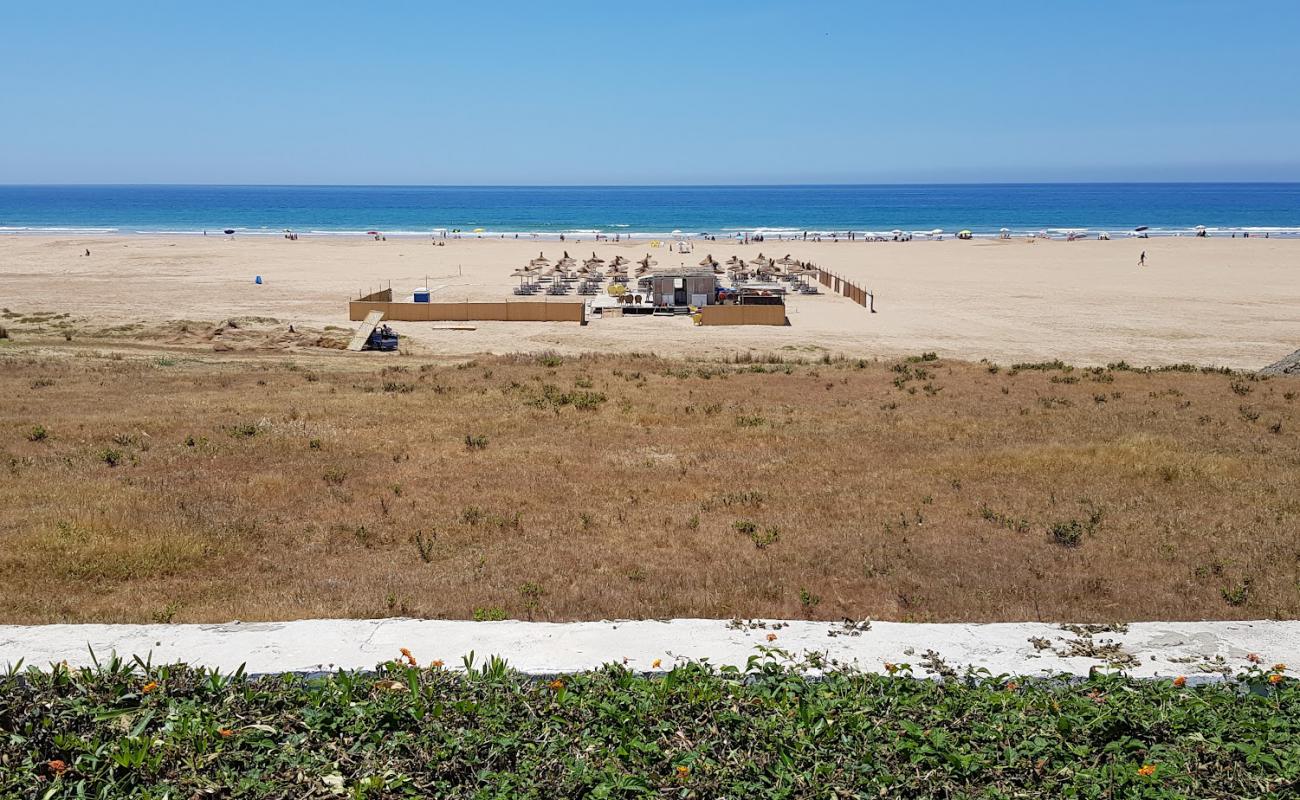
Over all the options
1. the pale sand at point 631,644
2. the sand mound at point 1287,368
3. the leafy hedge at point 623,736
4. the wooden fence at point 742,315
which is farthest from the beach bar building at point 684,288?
the leafy hedge at point 623,736

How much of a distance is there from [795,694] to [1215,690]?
7.11 feet

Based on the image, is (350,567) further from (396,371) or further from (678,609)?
(396,371)

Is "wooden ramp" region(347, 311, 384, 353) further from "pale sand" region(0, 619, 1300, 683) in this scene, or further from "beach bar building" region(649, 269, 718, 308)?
"pale sand" region(0, 619, 1300, 683)

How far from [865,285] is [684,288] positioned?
15129mm

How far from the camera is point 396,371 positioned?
24.6 meters

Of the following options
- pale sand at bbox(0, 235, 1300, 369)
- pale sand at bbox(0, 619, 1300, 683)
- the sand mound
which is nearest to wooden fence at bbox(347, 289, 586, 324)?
pale sand at bbox(0, 235, 1300, 369)

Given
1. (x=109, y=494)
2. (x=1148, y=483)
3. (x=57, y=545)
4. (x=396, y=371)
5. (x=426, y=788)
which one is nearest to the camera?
(x=426, y=788)

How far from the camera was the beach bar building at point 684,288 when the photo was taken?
1682 inches

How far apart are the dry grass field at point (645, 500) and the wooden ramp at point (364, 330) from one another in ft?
32.7

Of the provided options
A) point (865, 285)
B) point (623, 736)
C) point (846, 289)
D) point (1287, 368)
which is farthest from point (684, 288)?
point (623, 736)

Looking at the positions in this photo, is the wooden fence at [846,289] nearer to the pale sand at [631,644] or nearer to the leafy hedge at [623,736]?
the pale sand at [631,644]

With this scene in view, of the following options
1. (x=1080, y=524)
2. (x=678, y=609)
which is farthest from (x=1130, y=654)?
(x=1080, y=524)

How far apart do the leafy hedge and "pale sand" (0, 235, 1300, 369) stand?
27681mm

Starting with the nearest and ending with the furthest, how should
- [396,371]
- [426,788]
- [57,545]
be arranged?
[426,788], [57,545], [396,371]
